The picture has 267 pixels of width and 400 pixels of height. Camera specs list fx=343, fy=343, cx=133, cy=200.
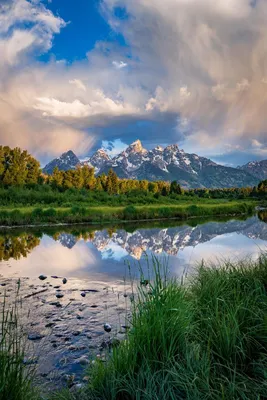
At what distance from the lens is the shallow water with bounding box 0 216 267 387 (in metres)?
6.55

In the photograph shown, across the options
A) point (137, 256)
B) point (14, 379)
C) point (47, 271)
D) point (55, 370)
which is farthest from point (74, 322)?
point (137, 256)

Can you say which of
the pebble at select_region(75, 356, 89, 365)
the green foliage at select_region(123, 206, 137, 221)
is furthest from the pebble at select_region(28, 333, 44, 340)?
the green foliage at select_region(123, 206, 137, 221)

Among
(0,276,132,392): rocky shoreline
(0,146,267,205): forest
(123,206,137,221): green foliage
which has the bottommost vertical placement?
(0,276,132,392): rocky shoreline

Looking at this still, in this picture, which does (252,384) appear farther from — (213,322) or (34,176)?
(34,176)

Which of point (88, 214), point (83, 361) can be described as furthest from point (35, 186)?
point (83, 361)

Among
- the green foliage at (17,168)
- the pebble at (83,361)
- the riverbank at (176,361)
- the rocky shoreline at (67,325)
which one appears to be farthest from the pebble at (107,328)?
the green foliage at (17,168)

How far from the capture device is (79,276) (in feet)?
45.4

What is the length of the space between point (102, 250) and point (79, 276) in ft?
23.6

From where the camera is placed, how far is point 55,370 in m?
5.65

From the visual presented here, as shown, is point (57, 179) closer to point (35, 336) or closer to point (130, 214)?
point (130, 214)

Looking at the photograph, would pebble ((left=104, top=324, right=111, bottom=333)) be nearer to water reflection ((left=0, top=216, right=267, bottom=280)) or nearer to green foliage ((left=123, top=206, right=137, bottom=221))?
water reflection ((left=0, top=216, right=267, bottom=280))

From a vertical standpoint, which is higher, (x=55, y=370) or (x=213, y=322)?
(x=213, y=322)

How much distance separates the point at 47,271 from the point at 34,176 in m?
57.3

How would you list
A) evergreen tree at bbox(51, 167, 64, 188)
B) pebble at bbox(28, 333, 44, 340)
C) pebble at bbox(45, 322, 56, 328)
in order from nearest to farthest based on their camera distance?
pebble at bbox(28, 333, 44, 340) → pebble at bbox(45, 322, 56, 328) → evergreen tree at bbox(51, 167, 64, 188)
